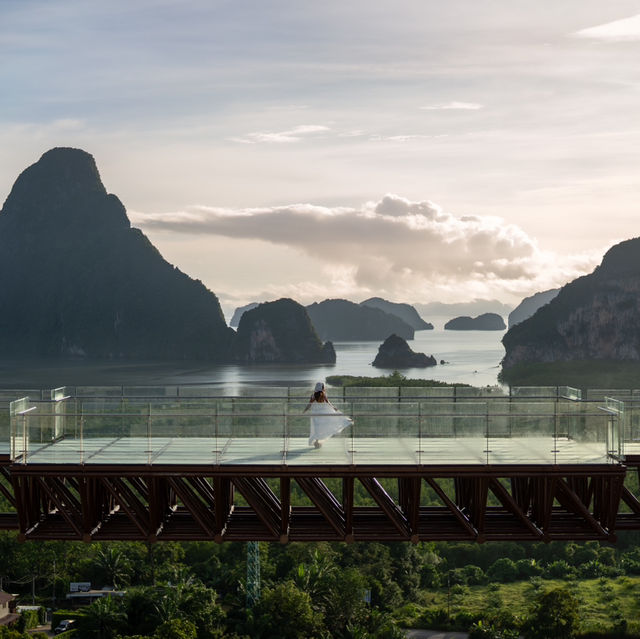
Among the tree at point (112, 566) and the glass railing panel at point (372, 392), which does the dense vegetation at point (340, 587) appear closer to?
the tree at point (112, 566)

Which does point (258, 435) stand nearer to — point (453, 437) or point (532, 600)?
point (453, 437)

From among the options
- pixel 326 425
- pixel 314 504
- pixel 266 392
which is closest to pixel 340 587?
pixel 266 392

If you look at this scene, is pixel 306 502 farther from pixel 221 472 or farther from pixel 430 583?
pixel 221 472

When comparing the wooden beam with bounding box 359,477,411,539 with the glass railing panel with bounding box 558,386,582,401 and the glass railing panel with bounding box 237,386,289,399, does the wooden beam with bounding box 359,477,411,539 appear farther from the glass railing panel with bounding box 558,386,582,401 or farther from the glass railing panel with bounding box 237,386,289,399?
the glass railing panel with bounding box 558,386,582,401

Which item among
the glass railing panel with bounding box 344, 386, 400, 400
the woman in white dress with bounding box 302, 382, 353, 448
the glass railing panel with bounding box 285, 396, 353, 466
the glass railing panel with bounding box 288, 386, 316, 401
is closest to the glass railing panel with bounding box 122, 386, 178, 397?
the glass railing panel with bounding box 288, 386, 316, 401

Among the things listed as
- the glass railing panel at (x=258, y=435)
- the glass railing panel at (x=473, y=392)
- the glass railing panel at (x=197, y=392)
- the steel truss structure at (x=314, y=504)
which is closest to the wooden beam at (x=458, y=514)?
the steel truss structure at (x=314, y=504)

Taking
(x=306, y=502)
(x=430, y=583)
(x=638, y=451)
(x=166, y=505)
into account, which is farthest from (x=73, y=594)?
(x=638, y=451)
